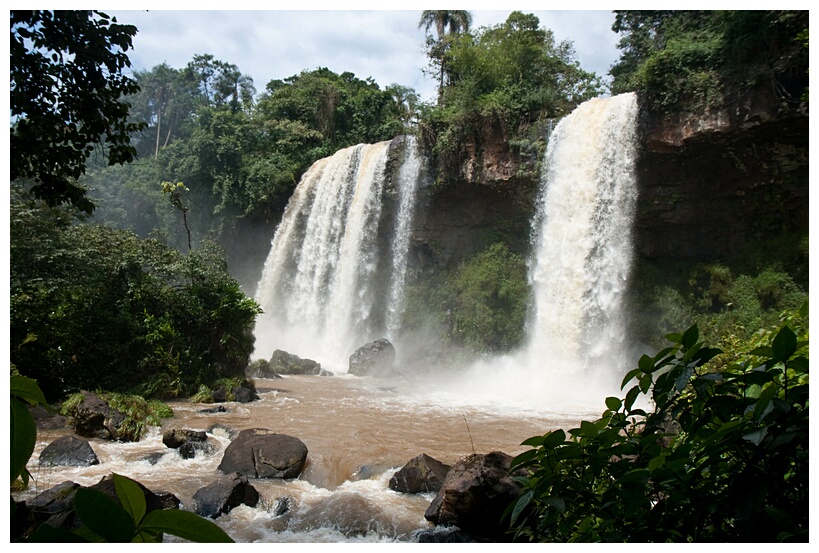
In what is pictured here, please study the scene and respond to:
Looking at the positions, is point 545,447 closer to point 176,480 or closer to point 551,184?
point 176,480

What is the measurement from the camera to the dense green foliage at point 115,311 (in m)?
8.96

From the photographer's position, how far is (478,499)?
4469 mm

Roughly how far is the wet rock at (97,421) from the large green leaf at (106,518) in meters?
7.89

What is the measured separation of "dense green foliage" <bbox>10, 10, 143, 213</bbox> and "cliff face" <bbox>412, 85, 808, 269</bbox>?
11629 millimetres

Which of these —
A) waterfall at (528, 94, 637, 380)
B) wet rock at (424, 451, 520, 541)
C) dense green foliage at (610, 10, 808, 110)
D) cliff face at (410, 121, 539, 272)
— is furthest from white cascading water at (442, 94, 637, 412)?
wet rock at (424, 451, 520, 541)

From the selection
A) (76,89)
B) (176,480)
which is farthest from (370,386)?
(76,89)

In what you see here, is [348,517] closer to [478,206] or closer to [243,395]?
[243,395]

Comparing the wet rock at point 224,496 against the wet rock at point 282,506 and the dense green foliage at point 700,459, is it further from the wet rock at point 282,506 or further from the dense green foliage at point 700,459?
the dense green foliage at point 700,459

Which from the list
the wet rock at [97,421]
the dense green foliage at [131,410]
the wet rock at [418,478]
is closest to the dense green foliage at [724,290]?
the wet rock at [418,478]

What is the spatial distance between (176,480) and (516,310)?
11529mm

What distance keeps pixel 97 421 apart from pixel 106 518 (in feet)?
26.8

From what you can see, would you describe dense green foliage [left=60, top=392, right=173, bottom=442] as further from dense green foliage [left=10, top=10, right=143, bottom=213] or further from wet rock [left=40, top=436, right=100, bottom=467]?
dense green foliage [left=10, top=10, right=143, bottom=213]

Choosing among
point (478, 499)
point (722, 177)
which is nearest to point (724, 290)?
point (722, 177)

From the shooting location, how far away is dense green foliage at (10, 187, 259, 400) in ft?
29.4
